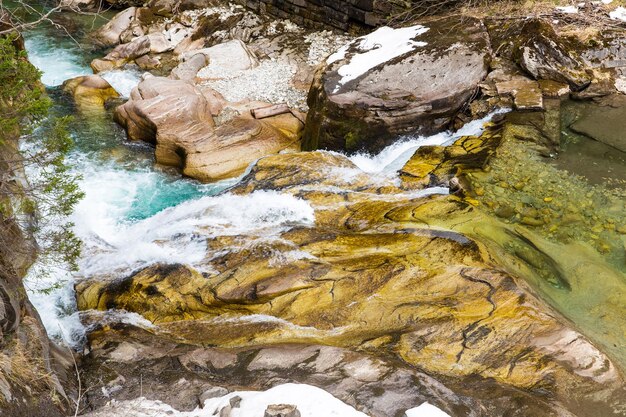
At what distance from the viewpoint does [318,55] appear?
12500 millimetres

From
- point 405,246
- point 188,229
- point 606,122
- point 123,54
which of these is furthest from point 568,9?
point 123,54

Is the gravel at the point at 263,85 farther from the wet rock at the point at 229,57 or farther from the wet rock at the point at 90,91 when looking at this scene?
the wet rock at the point at 90,91

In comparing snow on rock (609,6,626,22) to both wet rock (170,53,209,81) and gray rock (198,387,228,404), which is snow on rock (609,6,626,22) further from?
gray rock (198,387,228,404)

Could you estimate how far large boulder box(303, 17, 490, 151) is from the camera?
854 centimetres

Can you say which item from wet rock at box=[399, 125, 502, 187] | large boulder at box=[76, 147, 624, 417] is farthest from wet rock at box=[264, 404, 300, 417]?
wet rock at box=[399, 125, 502, 187]

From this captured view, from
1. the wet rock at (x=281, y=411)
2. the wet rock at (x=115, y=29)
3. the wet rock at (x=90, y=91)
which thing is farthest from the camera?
the wet rock at (x=115, y=29)

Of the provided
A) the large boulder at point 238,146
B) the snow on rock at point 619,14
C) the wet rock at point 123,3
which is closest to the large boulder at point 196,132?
the large boulder at point 238,146

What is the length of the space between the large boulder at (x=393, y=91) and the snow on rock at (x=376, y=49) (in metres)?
0.02

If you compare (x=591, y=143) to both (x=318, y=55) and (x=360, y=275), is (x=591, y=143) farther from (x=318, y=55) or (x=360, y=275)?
(x=318, y=55)

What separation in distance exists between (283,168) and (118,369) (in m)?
3.68

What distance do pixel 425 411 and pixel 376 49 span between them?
22.0 ft

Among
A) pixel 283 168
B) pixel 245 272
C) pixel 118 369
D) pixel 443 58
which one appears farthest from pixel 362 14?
pixel 118 369

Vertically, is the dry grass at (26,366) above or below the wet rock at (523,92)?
below

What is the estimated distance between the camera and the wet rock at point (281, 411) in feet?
12.6
